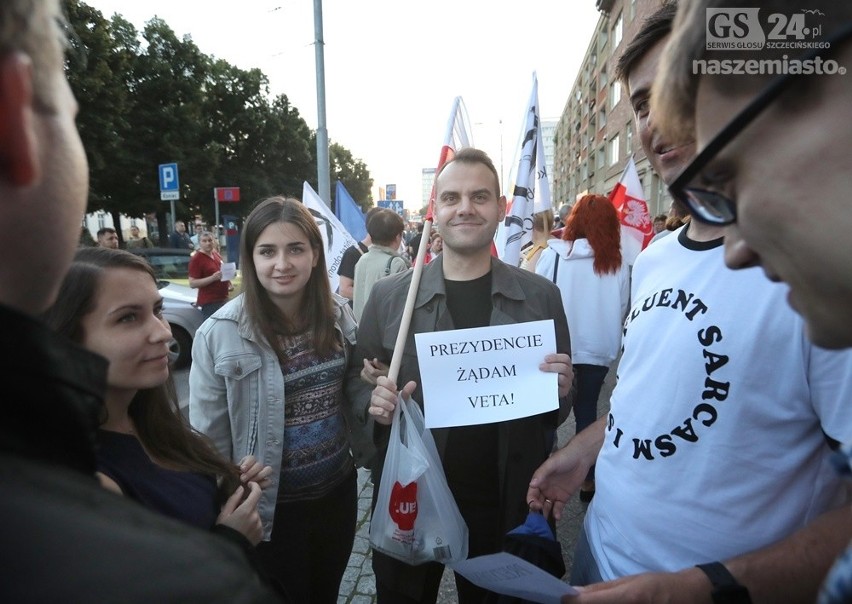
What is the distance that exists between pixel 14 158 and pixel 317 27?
9313 mm

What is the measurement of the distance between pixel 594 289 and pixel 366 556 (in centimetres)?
262

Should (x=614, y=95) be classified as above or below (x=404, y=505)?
above

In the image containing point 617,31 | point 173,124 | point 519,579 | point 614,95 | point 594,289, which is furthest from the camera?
point 614,95

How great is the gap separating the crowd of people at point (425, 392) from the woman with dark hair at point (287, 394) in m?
0.01

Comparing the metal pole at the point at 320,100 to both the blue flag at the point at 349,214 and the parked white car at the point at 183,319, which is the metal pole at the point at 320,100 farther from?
the parked white car at the point at 183,319

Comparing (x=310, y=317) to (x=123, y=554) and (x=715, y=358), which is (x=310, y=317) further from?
(x=123, y=554)

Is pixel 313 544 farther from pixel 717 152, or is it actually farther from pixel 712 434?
pixel 717 152

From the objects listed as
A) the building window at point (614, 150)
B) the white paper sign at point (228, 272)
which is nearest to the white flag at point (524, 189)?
the white paper sign at point (228, 272)

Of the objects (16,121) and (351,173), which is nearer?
(16,121)

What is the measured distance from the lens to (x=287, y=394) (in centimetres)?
217

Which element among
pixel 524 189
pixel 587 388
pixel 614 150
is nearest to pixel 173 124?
pixel 614 150

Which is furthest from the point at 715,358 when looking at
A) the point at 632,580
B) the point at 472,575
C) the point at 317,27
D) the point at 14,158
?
the point at 317,27

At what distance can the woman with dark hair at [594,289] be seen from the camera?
408 cm

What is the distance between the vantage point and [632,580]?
1.17 m
